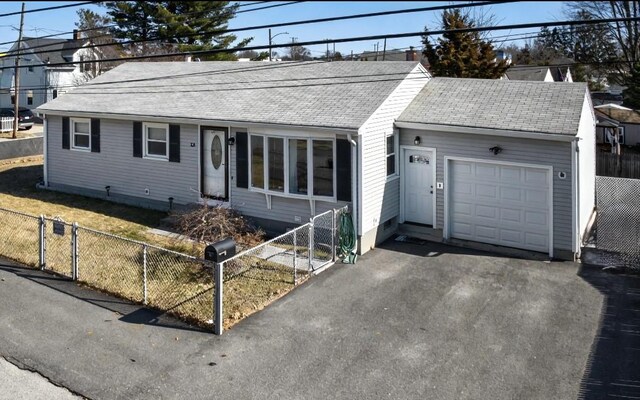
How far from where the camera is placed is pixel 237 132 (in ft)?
47.0

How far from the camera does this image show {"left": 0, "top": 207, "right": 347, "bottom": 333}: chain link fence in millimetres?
9555

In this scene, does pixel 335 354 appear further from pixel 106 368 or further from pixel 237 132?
pixel 237 132

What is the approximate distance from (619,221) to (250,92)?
10.3 m

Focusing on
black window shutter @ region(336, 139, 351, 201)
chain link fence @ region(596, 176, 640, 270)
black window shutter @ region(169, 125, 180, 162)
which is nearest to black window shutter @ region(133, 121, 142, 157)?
black window shutter @ region(169, 125, 180, 162)

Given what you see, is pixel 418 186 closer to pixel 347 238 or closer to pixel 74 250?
pixel 347 238

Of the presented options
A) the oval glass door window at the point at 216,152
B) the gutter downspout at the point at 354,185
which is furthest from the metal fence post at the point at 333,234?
the oval glass door window at the point at 216,152

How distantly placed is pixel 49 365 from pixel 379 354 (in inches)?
181

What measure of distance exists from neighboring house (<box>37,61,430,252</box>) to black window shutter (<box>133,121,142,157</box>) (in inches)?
1.3

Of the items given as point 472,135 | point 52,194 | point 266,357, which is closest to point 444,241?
point 472,135

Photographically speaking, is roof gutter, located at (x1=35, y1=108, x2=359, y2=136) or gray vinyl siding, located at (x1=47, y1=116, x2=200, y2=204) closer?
roof gutter, located at (x1=35, y1=108, x2=359, y2=136)

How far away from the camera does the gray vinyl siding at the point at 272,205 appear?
13461 millimetres

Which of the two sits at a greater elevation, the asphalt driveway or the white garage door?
the white garage door

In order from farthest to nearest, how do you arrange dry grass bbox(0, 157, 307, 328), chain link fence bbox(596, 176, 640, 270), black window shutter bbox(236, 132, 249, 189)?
black window shutter bbox(236, 132, 249, 189) < chain link fence bbox(596, 176, 640, 270) < dry grass bbox(0, 157, 307, 328)

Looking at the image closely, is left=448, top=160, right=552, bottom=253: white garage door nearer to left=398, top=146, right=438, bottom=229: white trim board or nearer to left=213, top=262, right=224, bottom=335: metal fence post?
left=398, top=146, right=438, bottom=229: white trim board
